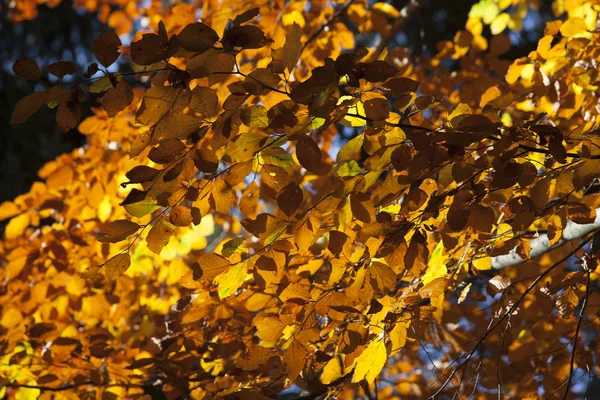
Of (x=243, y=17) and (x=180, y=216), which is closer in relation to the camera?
(x=243, y=17)

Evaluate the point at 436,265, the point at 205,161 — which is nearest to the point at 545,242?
→ the point at 436,265

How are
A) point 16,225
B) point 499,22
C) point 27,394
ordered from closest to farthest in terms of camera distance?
point 27,394, point 16,225, point 499,22

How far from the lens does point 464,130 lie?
3.78ft

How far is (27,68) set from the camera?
44.8 inches

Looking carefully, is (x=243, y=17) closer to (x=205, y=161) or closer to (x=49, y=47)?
(x=205, y=161)

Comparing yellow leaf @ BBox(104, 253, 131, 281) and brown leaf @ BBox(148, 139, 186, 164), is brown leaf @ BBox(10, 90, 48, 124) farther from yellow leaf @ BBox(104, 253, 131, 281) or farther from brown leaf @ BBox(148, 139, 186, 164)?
yellow leaf @ BBox(104, 253, 131, 281)

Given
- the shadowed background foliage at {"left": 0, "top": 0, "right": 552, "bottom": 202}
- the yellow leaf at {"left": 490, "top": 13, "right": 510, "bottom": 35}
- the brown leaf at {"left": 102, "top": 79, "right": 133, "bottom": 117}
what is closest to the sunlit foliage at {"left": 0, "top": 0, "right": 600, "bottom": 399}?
the brown leaf at {"left": 102, "top": 79, "right": 133, "bottom": 117}

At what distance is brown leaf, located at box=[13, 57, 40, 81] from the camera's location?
1.13 meters

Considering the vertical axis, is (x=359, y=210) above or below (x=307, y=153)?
below

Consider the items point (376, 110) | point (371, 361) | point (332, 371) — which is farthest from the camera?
point (332, 371)

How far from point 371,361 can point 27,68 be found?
2.98ft

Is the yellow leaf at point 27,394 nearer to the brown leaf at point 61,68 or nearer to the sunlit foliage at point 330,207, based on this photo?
the sunlit foliage at point 330,207

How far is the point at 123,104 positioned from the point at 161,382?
1.36 m

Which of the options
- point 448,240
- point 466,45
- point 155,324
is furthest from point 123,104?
point 466,45
